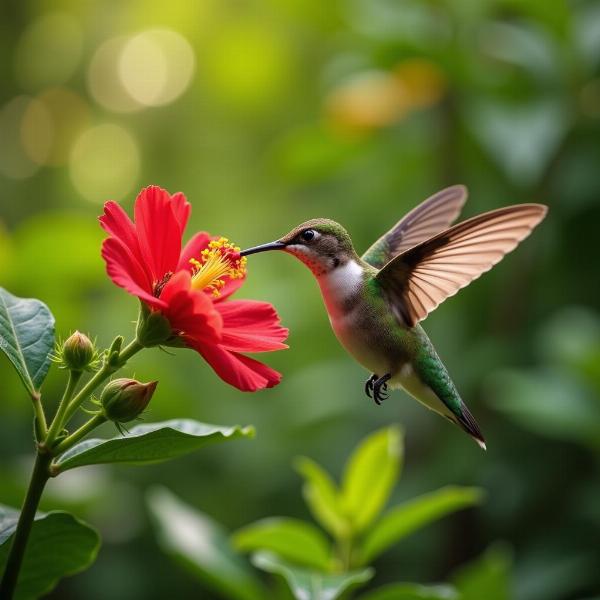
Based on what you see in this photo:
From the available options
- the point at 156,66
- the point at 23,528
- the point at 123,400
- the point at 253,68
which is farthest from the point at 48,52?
the point at 23,528

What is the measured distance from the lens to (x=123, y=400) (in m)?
1.07

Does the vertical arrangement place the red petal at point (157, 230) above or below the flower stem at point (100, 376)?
above

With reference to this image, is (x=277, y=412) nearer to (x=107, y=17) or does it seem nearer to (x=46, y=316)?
(x=46, y=316)

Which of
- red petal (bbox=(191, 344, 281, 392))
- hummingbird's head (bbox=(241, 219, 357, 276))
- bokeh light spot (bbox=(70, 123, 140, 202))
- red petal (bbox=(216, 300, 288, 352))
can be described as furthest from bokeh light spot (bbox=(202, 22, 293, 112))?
red petal (bbox=(191, 344, 281, 392))

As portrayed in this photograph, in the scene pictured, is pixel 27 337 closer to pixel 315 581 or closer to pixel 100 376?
pixel 100 376

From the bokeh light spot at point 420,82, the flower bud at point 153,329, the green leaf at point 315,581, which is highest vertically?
the bokeh light spot at point 420,82

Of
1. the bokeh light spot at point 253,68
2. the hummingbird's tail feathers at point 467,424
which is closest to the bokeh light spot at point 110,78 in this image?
the bokeh light spot at point 253,68

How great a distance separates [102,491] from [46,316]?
4.15 ft

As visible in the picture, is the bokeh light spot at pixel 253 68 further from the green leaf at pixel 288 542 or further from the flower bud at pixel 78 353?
the flower bud at pixel 78 353

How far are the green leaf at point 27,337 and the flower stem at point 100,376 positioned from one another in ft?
0.21

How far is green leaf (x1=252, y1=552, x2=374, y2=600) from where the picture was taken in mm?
1391

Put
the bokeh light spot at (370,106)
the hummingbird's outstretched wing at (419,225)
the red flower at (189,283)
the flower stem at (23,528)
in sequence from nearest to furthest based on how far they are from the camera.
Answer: the flower stem at (23,528) < the red flower at (189,283) < the hummingbird's outstretched wing at (419,225) < the bokeh light spot at (370,106)

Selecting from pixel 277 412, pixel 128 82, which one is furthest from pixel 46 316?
pixel 128 82

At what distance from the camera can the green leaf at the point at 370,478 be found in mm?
1720
